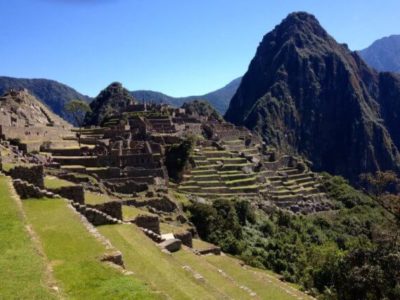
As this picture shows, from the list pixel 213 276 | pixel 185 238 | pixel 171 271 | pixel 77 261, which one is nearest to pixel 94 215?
pixel 171 271

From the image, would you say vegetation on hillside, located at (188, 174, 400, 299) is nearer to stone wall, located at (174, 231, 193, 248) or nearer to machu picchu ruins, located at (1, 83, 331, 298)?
machu picchu ruins, located at (1, 83, 331, 298)

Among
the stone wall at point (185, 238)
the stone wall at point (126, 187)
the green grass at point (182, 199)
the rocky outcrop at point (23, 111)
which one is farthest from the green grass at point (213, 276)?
the rocky outcrop at point (23, 111)

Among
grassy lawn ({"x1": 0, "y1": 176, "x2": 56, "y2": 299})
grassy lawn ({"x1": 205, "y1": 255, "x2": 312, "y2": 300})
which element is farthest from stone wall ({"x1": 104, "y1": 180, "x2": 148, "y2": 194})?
grassy lawn ({"x1": 0, "y1": 176, "x2": 56, "y2": 299})

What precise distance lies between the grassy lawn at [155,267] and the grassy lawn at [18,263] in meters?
2.40

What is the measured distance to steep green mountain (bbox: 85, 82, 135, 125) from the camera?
361ft

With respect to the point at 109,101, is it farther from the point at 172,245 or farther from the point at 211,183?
the point at 172,245

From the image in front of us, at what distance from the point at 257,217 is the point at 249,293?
101 ft

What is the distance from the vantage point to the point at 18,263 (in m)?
8.90

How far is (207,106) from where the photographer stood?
122000mm

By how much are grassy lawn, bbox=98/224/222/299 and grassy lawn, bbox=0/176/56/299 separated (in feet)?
7.88

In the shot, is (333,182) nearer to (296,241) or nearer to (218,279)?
(296,241)

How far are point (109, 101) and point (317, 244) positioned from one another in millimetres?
79245

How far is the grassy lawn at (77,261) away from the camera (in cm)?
866

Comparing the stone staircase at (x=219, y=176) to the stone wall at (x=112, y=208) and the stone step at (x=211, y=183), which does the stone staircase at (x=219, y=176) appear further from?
the stone wall at (x=112, y=208)
